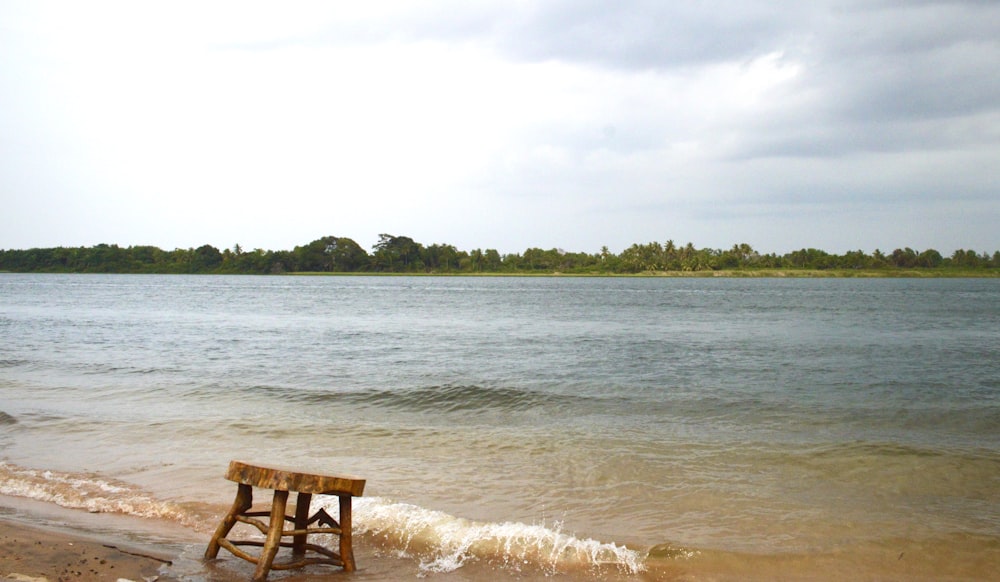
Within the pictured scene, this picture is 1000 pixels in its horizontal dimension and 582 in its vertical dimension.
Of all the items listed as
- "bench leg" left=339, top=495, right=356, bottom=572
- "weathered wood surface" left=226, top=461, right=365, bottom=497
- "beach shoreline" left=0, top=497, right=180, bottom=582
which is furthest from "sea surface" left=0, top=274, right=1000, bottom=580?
"weathered wood surface" left=226, top=461, right=365, bottom=497

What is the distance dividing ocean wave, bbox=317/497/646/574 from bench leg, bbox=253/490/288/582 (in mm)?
1528

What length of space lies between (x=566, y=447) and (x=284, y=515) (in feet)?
22.3

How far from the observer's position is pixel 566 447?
40.5ft

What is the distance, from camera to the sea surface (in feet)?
25.2

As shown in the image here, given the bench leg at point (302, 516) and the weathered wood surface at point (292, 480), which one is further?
the bench leg at point (302, 516)

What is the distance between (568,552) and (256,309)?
190 ft

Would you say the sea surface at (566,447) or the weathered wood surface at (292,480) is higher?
the weathered wood surface at (292,480)

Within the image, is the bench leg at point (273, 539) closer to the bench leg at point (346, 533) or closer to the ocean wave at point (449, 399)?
the bench leg at point (346, 533)

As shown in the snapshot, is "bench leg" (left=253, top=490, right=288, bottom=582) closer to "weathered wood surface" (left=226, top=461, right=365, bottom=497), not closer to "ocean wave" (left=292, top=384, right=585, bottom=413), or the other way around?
"weathered wood surface" (left=226, top=461, right=365, bottom=497)

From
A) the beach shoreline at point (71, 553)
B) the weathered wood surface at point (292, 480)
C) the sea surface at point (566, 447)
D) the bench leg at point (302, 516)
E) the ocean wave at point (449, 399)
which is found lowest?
the ocean wave at point (449, 399)

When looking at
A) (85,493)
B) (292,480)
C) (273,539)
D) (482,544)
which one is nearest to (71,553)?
(273,539)

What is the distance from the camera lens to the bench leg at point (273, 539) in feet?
20.3

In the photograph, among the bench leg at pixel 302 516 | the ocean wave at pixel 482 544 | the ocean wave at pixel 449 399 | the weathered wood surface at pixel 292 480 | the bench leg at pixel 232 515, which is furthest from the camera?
the ocean wave at pixel 449 399

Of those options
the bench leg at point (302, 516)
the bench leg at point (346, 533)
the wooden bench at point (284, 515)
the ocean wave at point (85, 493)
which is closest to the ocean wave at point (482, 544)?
the bench leg at point (346, 533)
